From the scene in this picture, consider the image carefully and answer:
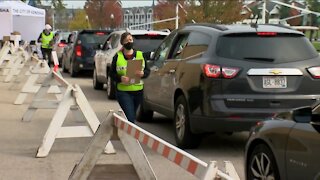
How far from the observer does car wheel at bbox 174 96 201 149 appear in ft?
26.3

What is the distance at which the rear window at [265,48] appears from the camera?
7.73 metres

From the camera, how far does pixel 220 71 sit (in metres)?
7.50

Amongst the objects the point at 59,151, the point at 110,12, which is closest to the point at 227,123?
the point at 59,151

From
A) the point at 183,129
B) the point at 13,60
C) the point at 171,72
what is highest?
the point at 171,72

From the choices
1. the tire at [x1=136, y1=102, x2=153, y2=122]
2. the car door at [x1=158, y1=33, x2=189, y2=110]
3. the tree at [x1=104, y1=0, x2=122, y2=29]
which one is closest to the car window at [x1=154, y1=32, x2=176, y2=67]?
the car door at [x1=158, y1=33, x2=189, y2=110]

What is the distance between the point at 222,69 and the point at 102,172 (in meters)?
2.59

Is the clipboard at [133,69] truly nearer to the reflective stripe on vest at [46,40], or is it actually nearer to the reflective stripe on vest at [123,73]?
the reflective stripe on vest at [123,73]

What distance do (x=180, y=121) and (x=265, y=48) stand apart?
1539 millimetres

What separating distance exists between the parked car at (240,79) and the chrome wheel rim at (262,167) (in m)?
1.96

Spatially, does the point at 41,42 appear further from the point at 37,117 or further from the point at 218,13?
the point at 218,13

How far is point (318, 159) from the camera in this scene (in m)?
4.45

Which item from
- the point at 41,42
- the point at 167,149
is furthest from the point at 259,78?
the point at 41,42

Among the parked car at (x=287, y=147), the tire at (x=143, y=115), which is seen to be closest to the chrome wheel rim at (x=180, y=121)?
the tire at (x=143, y=115)

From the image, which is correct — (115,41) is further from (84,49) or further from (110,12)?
(110,12)
